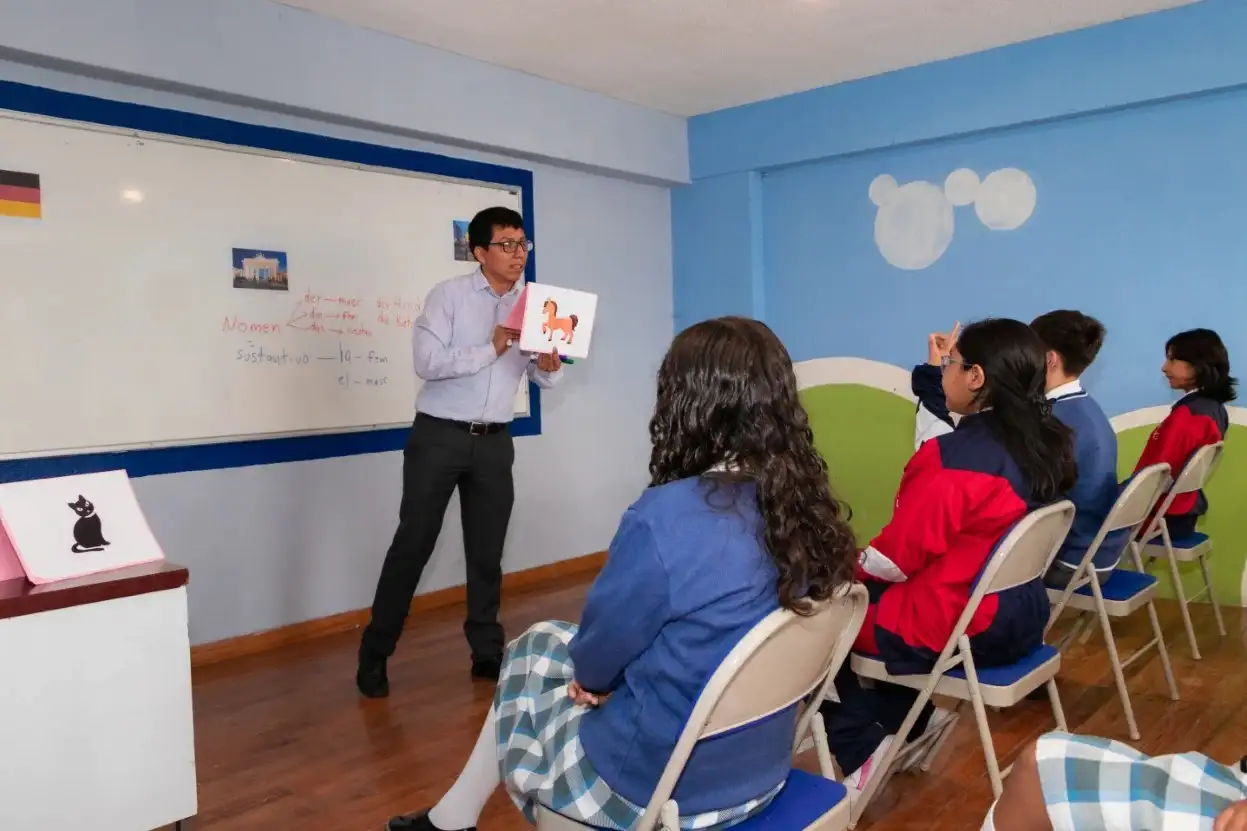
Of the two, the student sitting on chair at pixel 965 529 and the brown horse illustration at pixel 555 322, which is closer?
the student sitting on chair at pixel 965 529

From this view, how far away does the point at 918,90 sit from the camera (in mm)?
4586

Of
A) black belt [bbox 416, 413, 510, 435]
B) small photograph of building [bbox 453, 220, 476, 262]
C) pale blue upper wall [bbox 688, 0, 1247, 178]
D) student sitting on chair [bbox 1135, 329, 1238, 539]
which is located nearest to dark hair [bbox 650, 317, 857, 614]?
black belt [bbox 416, 413, 510, 435]

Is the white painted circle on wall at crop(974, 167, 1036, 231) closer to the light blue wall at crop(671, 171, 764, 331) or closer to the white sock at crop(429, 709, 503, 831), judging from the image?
the light blue wall at crop(671, 171, 764, 331)

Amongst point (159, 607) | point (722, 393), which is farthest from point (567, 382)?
point (722, 393)

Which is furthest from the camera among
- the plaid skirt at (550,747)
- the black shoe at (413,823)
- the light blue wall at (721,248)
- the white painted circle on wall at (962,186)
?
the light blue wall at (721,248)

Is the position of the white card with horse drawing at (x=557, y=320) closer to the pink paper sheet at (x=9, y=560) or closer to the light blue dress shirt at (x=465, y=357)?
the light blue dress shirt at (x=465, y=357)

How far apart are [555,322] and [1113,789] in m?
2.31

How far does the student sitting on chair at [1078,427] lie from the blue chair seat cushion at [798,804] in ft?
4.94

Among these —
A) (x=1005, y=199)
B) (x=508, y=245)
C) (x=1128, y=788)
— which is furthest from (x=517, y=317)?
(x=1005, y=199)

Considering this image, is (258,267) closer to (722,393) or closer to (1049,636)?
(722,393)

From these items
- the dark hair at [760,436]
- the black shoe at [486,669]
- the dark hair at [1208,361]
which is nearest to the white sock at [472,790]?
the dark hair at [760,436]

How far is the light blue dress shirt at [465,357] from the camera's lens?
10.2ft

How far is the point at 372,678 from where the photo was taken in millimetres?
3146

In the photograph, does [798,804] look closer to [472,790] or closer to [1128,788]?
[1128,788]
